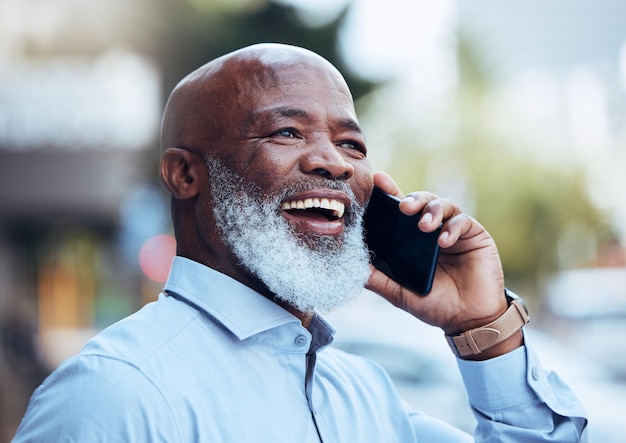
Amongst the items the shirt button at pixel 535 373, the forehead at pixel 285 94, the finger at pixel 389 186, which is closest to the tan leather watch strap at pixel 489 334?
the shirt button at pixel 535 373

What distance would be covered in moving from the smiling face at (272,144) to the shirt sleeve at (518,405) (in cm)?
55

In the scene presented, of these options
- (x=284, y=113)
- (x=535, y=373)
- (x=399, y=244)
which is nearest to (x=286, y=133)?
(x=284, y=113)


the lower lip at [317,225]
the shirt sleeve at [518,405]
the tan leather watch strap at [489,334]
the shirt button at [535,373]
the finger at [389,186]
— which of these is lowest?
the shirt sleeve at [518,405]

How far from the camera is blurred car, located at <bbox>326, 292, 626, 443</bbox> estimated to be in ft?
18.6

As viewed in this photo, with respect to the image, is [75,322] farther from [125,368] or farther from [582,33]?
[582,33]

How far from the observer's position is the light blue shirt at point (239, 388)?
1.54m

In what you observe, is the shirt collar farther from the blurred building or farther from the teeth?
the blurred building

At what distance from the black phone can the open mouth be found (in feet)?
1.05

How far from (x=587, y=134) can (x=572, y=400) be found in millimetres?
58361

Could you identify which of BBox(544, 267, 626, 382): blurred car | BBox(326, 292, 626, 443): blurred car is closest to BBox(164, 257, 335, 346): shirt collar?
BBox(326, 292, 626, 443): blurred car

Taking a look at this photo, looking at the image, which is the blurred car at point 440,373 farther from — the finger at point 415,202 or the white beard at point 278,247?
the white beard at point 278,247

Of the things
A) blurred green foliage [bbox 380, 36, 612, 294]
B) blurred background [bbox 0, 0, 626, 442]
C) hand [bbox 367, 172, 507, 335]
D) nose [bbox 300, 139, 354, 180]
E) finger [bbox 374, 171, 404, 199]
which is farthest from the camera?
blurred green foliage [bbox 380, 36, 612, 294]

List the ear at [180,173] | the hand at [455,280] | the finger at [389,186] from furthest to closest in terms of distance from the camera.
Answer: the finger at [389,186]
the hand at [455,280]
the ear at [180,173]

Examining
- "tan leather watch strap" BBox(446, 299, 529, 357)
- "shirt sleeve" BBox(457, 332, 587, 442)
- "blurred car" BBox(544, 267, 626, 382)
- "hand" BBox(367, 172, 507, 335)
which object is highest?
"hand" BBox(367, 172, 507, 335)
